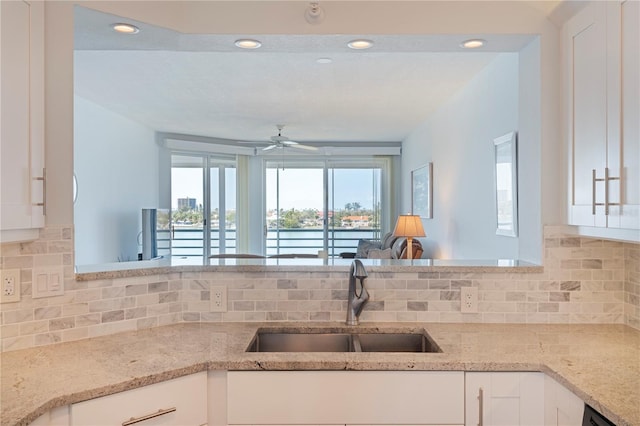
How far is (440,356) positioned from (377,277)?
0.52 m

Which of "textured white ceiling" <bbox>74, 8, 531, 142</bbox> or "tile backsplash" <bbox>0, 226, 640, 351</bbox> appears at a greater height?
"textured white ceiling" <bbox>74, 8, 531, 142</bbox>

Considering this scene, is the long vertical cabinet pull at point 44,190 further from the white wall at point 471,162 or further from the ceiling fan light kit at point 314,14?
the white wall at point 471,162

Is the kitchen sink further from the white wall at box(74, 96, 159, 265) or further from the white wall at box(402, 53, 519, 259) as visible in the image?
the white wall at box(74, 96, 159, 265)

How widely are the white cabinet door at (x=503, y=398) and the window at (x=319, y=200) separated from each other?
6720 mm

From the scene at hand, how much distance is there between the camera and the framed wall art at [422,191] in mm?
5465

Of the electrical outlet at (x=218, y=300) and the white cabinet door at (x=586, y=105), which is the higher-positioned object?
the white cabinet door at (x=586, y=105)

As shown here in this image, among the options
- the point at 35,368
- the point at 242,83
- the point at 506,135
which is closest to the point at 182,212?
the point at 242,83

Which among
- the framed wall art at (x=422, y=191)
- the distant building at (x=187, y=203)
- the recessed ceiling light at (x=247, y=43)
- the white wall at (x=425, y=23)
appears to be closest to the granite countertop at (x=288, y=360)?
the white wall at (x=425, y=23)

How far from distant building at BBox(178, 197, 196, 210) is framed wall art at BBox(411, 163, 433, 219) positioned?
11.8 ft

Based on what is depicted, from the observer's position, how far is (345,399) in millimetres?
1470

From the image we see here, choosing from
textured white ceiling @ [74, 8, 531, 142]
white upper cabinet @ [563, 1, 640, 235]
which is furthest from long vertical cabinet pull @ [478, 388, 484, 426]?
textured white ceiling @ [74, 8, 531, 142]

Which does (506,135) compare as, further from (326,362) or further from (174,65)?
(174,65)

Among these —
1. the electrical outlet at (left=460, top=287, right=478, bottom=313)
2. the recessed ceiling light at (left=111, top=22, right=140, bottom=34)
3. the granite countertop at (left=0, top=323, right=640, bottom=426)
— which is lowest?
the granite countertop at (left=0, top=323, right=640, bottom=426)

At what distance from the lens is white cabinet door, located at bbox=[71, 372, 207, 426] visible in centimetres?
127
